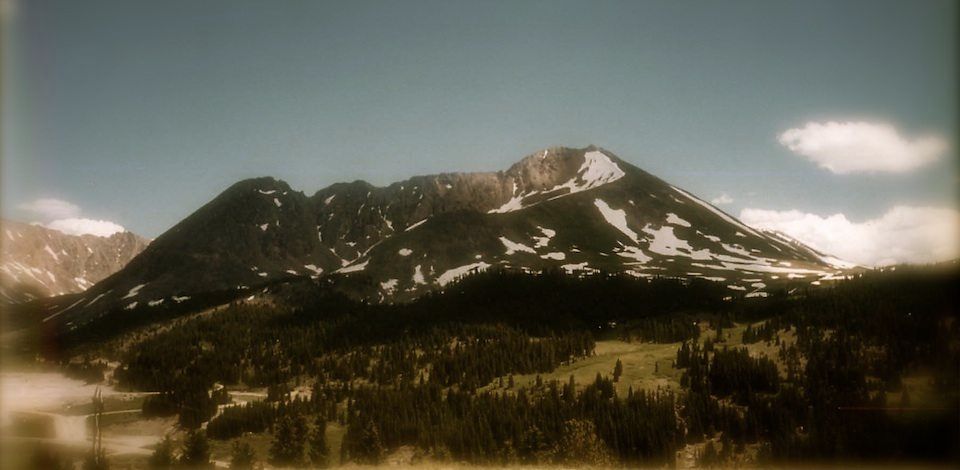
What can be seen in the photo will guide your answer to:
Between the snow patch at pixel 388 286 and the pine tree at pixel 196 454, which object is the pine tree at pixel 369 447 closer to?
the pine tree at pixel 196 454

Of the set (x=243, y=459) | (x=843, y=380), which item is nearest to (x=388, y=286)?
(x=243, y=459)

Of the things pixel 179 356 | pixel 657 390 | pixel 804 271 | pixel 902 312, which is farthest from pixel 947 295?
pixel 179 356

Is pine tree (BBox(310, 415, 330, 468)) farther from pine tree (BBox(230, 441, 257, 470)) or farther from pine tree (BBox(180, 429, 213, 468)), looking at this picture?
pine tree (BBox(180, 429, 213, 468))

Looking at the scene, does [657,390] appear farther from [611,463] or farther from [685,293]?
[685,293]

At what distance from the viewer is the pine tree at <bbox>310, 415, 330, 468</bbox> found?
2813 inches

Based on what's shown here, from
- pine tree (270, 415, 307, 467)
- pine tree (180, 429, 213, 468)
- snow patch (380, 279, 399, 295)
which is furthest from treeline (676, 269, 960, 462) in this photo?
snow patch (380, 279, 399, 295)

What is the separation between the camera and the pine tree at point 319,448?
234 feet

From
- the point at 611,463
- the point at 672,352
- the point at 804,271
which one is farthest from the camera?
the point at 804,271

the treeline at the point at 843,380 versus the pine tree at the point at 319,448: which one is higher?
the treeline at the point at 843,380

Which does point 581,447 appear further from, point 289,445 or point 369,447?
point 289,445

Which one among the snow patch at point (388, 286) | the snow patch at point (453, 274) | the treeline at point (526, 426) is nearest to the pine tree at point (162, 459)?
the treeline at point (526, 426)

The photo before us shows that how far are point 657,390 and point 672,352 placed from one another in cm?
2024

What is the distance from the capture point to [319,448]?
73.6m

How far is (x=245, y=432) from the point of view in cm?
8550
